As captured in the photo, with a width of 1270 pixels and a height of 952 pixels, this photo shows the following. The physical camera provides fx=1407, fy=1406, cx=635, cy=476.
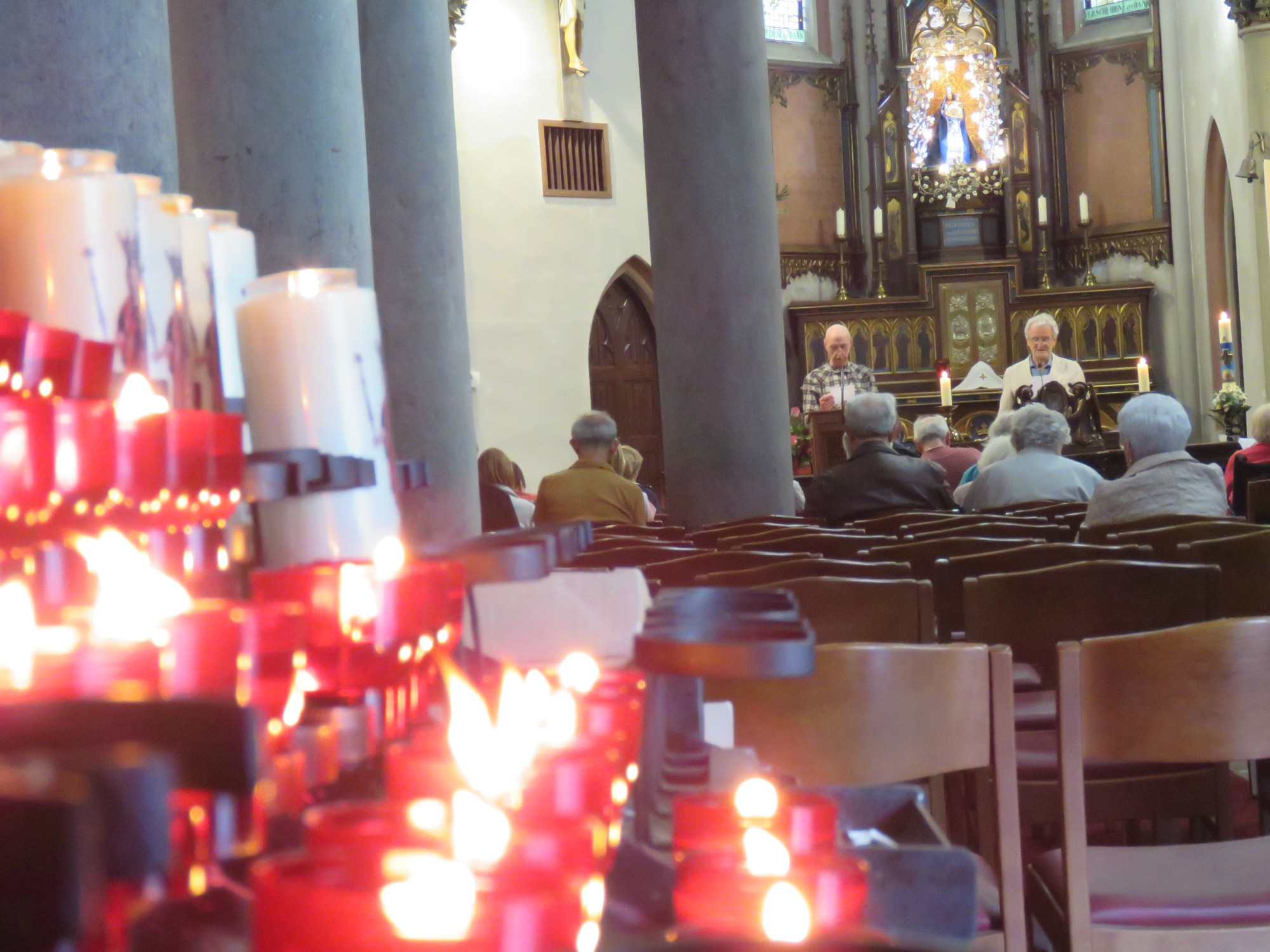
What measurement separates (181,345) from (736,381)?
6315 mm

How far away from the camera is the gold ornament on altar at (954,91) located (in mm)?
17469

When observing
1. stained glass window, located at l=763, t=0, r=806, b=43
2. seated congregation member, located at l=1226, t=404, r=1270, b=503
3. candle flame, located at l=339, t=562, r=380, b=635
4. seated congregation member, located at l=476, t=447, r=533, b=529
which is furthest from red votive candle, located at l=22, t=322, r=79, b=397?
stained glass window, located at l=763, t=0, r=806, b=43

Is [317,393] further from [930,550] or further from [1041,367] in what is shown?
[1041,367]

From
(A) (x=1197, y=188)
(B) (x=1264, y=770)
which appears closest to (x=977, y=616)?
(B) (x=1264, y=770)

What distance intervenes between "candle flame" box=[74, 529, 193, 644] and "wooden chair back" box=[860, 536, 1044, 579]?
3094mm

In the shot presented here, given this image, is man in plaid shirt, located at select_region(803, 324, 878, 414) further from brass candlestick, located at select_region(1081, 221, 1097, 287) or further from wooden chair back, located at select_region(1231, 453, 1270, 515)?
brass candlestick, located at select_region(1081, 221, 1097, 287)

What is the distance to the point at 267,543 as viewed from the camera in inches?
34.0

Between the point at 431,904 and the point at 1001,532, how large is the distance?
3.95m

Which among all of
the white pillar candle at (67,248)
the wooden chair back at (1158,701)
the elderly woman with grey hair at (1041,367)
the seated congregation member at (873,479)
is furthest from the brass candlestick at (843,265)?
the white pillar candle at (67,248)

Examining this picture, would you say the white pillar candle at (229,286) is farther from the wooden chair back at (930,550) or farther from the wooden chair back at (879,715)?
the wooden chair back at (930,550)

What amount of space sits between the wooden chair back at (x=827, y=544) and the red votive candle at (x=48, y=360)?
332 cm

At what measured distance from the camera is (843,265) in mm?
17062

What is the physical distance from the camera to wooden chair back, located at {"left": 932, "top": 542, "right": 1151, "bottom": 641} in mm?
3139

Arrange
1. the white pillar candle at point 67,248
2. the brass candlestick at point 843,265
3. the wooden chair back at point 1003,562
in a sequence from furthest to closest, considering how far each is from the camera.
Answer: the brass candlestick at point 843,265, the wooden chair back at point 1003,562, the white pillar candle at point 67,248
